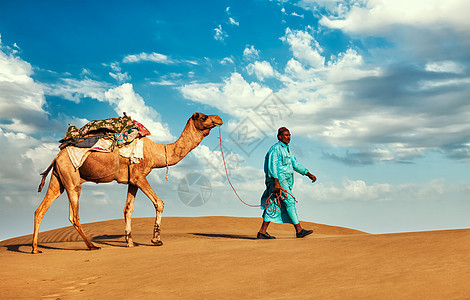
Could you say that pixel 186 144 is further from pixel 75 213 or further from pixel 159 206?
pixel 75 213

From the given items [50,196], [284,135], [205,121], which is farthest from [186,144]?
[50,196]

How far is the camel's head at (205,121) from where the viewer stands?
1162 cm

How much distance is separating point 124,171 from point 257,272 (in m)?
5.78

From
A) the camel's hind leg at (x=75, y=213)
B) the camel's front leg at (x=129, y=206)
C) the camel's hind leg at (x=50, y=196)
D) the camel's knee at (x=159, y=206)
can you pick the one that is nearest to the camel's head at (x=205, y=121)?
the camel's knee at (x=159, y=206)

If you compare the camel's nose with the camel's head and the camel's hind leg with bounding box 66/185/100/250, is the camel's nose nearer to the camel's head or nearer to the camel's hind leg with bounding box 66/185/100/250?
the camel's head

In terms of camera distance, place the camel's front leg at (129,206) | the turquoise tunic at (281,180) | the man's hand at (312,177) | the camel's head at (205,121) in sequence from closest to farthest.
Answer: the turquoise tunic at (281,180)
the camel's front leg at (129,206)
the man's hand at (312,177)
the camel's head at (205,121)

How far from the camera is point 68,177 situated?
1102 cm

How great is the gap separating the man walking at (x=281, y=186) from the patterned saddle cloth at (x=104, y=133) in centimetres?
358

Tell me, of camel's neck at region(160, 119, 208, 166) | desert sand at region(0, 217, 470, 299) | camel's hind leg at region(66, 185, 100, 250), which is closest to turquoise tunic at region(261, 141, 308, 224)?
desert sand at region(0, 217, 470, 299)

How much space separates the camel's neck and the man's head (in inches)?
80.1

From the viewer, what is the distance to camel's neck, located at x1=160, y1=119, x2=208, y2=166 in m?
11.8

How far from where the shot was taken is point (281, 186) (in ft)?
35.6

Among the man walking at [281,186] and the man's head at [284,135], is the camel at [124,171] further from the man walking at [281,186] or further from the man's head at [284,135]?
the man walking at [281,186]

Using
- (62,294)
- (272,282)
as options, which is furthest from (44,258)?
(272,282)
